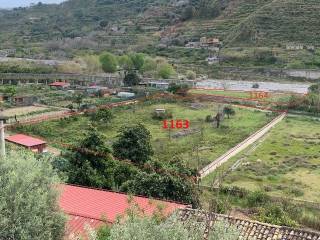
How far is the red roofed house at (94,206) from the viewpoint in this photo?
47.6 feet

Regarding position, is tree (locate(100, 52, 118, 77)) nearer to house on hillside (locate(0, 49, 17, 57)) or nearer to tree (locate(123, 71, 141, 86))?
tree (locate(123, 71, 141, 86))

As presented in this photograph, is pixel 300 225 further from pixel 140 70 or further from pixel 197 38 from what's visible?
pixel 197 38

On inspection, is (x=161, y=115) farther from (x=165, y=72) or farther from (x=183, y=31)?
(x=183, y=31)

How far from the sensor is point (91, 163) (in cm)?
2202

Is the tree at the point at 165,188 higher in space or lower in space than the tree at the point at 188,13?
lower

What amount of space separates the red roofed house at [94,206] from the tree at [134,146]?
286 inches

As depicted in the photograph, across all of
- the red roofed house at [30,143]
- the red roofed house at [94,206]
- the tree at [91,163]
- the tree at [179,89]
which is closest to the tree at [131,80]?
the tree at [179,89]

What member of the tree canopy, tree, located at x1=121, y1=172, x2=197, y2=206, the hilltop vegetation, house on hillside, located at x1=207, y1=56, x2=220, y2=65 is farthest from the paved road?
the hilltop vegetation

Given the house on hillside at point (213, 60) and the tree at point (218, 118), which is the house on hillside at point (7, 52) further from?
the tree at point (218, 118)

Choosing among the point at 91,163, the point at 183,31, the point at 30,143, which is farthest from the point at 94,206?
the point at 183,31

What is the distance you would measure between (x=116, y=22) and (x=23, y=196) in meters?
112

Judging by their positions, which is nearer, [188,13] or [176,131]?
[176,131]

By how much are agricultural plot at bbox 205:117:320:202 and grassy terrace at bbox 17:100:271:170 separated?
5.86ft

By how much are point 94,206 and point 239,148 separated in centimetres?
1855
